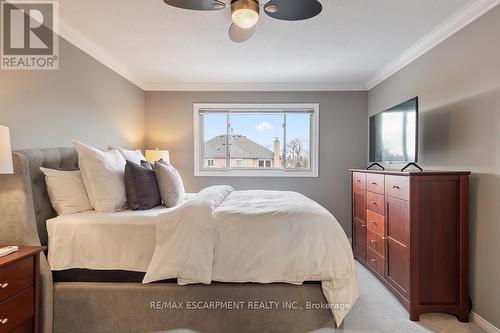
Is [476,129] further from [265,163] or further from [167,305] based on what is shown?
[265,163]

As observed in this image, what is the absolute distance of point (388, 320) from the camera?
2234 mm

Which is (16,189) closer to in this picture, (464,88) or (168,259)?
(168,259)

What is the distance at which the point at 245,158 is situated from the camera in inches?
180

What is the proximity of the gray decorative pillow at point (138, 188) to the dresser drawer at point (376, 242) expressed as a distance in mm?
2205

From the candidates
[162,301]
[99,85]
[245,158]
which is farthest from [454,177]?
[99,85]

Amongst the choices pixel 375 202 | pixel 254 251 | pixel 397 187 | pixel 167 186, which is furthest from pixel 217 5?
pixel 375 202

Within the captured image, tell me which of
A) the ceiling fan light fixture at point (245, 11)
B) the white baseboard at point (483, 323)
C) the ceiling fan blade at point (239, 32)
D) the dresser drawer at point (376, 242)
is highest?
the ceiling fan blade at point (239, 32)

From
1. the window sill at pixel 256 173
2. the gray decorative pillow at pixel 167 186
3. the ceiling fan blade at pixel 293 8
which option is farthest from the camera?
the window sill at pixel 256 173

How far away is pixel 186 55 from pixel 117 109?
3.84ft

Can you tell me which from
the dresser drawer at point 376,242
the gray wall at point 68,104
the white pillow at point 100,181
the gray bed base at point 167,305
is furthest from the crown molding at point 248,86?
the gray bed base at point 167,305

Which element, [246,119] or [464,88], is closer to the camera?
[464,88]

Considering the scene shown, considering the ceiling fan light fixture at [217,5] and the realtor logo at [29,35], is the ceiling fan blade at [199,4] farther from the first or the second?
the realtor logo at [29,35]

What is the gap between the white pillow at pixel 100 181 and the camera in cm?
216

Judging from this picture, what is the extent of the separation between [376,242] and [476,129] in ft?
4.54
